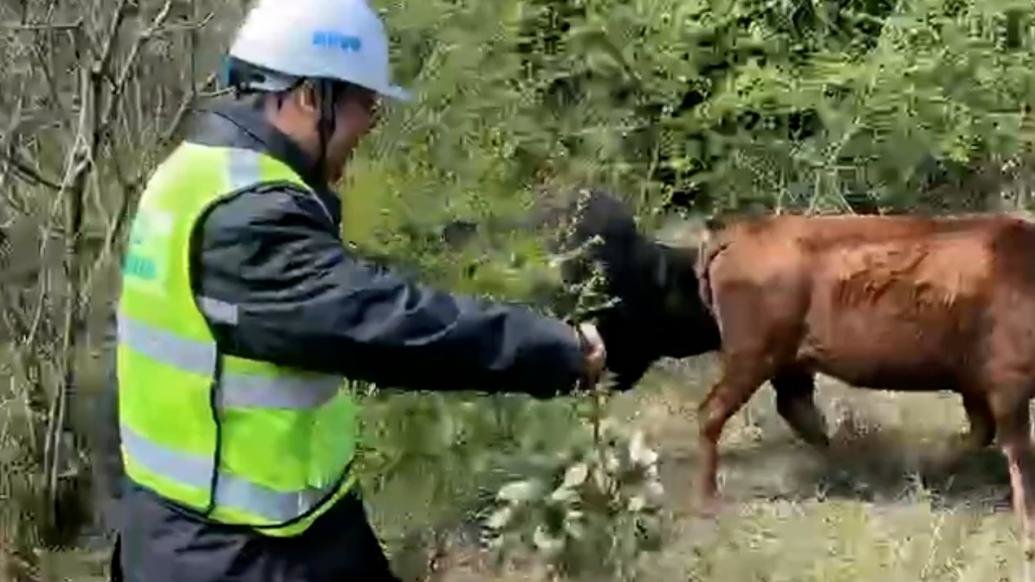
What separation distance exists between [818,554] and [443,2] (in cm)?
277

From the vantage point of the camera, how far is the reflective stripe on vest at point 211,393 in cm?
299

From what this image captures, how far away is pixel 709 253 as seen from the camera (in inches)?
294

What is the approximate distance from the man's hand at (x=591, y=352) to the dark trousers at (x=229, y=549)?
50 centimetres

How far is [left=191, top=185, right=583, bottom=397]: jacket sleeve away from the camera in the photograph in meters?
2.84

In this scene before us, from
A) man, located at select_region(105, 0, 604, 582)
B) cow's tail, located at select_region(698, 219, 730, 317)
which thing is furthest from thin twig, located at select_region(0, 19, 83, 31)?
man, located at select_region(105, 0, 604, 582)

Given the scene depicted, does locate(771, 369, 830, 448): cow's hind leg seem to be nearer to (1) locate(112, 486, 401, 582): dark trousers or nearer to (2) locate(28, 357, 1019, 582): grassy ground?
(2) locate(28, 357, 1019, 582): grassy ground

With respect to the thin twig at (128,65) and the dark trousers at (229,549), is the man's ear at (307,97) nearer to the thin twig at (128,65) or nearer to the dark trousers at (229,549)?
the dark trousers at (229,549)

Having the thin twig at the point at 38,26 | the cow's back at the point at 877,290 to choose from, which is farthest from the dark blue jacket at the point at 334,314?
the cow's back at the point at 877,290

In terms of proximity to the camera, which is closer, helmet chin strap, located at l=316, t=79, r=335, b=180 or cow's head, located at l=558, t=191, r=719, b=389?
helmet chin strap, located at l=316, t=79, r=335, b=180

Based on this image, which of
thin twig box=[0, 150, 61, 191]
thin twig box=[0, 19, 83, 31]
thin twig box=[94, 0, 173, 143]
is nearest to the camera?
thin twig box=[0, 19, 83, 31]

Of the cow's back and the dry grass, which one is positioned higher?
the cow's back

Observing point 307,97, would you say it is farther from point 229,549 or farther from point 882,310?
point 882,310

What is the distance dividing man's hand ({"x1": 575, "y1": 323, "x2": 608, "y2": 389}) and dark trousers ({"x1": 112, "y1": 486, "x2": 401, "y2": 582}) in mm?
502

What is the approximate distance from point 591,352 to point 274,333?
48 centimetres
